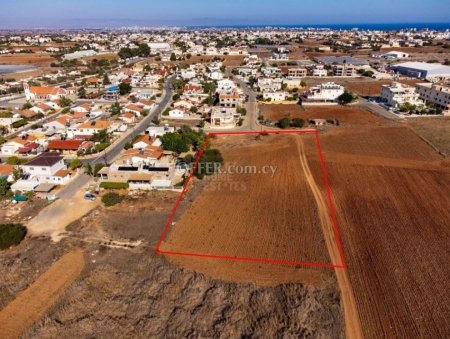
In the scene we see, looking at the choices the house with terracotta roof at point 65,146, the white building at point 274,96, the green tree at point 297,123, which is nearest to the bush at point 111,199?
the house with terracotta roof at point 65,146

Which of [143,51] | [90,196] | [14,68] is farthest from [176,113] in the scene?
[143,51]

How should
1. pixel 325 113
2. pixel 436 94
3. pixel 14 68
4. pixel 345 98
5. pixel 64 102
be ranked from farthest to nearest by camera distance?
pixel 14 68 < pixel 345 98 < pixel 64 102 < pixel 436 94 < pixel 325 113

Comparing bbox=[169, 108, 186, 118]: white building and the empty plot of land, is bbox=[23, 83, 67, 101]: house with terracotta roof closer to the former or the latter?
bbox=[169, 108, 186, 118]: white building

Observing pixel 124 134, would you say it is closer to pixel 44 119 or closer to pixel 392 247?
→ pixel 44 119

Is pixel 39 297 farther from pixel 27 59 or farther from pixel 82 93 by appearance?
pixel 27 59

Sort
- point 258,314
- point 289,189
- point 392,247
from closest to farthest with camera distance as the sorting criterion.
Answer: point 258,314
point 392,247
point 289,189

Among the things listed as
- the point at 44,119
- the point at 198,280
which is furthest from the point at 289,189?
the point at 44,119
